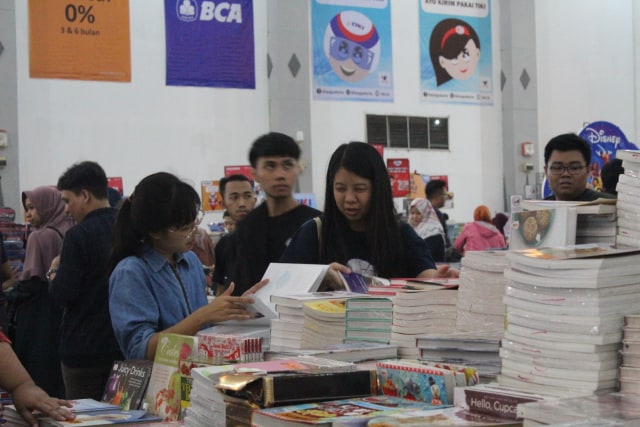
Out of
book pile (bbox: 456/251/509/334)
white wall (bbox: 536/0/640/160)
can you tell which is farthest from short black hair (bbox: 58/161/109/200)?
white wall (bbox: 536/0/640/160)

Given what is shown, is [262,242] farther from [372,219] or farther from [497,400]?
[497,400]

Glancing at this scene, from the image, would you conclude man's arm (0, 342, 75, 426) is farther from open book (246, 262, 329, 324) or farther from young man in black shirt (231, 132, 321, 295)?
young man in black shirt (231, 132, 321, 295)

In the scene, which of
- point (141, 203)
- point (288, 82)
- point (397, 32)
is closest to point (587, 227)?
point (141, 203)

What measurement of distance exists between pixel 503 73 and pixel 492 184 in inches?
68.2

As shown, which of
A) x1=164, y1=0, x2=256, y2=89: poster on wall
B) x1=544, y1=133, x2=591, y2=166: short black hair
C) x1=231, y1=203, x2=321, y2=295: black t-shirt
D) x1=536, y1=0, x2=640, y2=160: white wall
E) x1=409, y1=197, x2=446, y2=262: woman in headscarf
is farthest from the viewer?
x1=536, y1=0, x2=640, y2=160: white wall

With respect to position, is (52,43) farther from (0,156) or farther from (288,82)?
(288,82)

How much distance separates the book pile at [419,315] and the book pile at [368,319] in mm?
67

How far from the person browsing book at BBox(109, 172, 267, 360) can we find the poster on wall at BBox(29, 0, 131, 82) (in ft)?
28.9

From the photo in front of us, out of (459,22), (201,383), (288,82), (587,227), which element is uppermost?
(459,22)

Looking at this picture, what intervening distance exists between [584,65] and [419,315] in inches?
544

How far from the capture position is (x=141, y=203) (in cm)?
288

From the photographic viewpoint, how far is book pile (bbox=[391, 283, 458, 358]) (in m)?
2.26

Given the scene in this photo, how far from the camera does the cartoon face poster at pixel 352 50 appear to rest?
13172 millimetres

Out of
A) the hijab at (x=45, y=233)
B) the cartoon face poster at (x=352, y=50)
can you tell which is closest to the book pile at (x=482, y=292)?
the hijab at (x=45, y=233)
